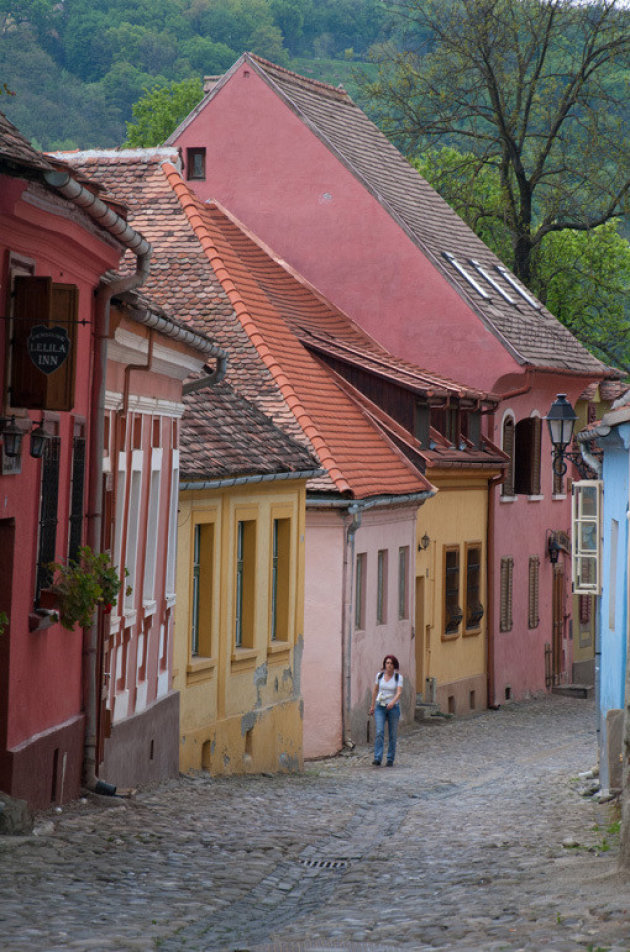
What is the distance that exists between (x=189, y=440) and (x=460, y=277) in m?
15.2

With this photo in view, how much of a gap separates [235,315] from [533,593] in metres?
13.3

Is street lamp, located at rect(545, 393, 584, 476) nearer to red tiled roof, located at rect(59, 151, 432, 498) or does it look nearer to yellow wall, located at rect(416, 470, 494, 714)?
red tiled roof, located at rect(59, 151, 432, 498)

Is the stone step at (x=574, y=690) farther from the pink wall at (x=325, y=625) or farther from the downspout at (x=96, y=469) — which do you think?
the downspout at (x=96, y=469)

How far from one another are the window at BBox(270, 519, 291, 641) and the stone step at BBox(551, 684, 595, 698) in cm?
1616

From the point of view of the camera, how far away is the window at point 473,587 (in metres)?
31.4

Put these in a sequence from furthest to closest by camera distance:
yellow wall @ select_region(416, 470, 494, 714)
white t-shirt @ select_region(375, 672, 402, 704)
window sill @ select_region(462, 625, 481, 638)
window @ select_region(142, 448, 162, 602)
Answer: window sill @ select_region(462, 625, 481, 638) < yellow wall @ select_region(416, 470, 494, 714) < white t-shirt @ select_region(375, 672, 402, 704) < window @ select_region(142, 448, 162, 602)

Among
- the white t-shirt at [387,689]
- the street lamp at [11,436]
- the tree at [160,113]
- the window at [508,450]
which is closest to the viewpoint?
the street lamp at [11,436]

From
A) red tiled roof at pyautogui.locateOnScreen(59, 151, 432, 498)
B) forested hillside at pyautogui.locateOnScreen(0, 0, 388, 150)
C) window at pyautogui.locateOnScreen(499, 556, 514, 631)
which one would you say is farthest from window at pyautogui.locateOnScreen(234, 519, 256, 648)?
forested hillside at pyautogui.locateOnScreen(0, 0, 388, 150)

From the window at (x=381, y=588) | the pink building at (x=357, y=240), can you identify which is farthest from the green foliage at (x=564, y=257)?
the window at (x=381, y=588)

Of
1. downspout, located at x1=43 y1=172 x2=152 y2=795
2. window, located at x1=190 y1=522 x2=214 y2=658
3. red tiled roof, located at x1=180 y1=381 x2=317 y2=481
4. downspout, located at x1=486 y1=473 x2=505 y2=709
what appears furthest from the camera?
downspout, located at x1=486 y1=473 x2=505 y2=709

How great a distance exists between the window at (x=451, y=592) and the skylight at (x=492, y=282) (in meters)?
6.39

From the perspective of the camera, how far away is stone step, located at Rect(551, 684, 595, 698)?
36188 mm

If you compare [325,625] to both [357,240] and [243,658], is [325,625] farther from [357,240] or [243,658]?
[357,240]

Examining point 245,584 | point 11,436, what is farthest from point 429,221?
point 11,436
